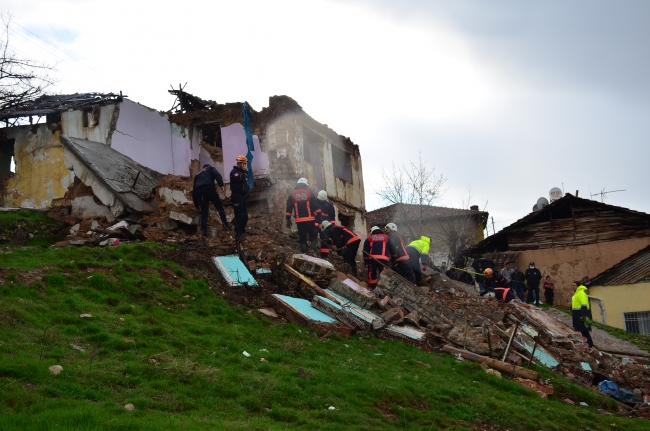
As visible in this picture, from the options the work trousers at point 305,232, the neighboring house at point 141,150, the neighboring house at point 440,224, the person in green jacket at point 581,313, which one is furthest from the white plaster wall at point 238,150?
the neighboring house at point 440,224

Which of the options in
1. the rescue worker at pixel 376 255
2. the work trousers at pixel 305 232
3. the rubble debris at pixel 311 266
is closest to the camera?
the rubble debris at pixel 311 266

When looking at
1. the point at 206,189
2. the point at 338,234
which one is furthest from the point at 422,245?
the point at 206,189

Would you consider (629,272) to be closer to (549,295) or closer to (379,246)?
(549,295)

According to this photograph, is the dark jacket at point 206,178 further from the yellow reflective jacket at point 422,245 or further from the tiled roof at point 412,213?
the tiled roof at point 412,213

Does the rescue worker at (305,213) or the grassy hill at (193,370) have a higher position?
the rescue worker at (305,213)

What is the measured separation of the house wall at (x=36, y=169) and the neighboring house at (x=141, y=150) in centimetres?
3

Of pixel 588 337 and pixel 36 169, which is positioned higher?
pixel 36 169

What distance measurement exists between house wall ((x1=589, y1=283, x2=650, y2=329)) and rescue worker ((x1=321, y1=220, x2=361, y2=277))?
43.7 ft

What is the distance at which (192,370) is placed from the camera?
Result: 782cm

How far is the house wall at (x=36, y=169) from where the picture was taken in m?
19.2

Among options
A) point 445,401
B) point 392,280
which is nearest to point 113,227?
point 392,280

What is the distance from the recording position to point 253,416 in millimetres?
7113

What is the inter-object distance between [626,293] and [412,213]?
57.1 ft

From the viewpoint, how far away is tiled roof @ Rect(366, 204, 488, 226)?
4035 centimetres
